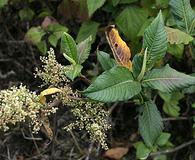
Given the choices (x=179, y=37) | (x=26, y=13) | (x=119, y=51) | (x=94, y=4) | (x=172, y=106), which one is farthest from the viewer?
(x=26, y=13)

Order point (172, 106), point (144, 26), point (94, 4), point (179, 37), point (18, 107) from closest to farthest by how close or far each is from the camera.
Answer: point (18, 107), point (179, 37), point (94, 4), point (144, 26), point (172, 106)

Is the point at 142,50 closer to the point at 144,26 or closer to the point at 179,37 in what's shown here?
the point at 179,37

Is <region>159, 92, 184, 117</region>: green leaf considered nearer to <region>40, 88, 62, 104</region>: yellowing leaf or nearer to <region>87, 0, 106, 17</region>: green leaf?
<region>87, 0, 106, 17</region>: green leaf

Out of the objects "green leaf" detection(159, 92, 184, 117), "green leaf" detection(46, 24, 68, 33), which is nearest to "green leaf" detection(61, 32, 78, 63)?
"green leaf" detection(46, 24, 68, 33)

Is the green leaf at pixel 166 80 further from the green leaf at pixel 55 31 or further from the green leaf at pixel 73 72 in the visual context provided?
the green leaf at pixel 55 31

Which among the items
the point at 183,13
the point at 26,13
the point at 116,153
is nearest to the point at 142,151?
the point at 116,153

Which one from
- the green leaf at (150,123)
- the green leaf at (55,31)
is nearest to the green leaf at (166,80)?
the green leaf at (150,123)

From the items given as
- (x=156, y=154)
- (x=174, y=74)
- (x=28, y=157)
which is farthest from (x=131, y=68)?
(x=28, y=157)
